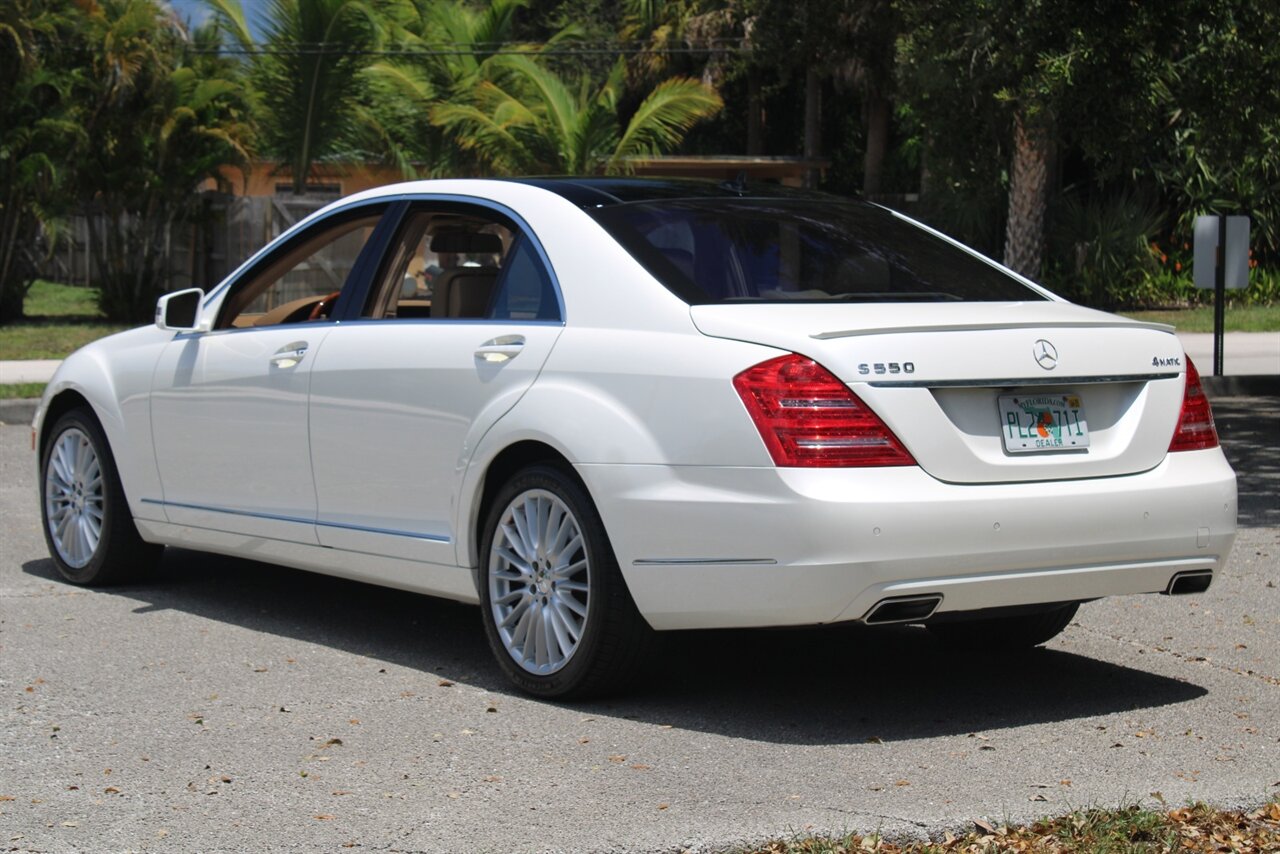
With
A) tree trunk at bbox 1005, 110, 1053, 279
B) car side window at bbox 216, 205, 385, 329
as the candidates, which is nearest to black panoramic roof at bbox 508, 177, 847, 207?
car side window at bbox 216, 205, 385, 329

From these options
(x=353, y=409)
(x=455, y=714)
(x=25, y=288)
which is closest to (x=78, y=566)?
(x=353, y=409)

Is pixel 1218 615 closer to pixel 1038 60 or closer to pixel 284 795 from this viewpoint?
pixel 284 795

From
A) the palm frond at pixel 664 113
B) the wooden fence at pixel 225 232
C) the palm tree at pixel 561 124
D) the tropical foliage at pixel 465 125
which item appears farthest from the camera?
the wooden fence at pixel 225 232

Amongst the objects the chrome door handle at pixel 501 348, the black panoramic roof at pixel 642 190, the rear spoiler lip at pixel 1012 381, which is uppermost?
the black panoramic roof at pixel 642 190

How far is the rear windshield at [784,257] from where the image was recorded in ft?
19.3

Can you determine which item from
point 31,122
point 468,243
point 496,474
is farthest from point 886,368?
point 31,122

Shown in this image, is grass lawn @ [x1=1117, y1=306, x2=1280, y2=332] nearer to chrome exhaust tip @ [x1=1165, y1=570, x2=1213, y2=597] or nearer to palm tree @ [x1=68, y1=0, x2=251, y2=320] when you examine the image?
palm tree @ [x1=68, y1=0, x2=251, y2=320]

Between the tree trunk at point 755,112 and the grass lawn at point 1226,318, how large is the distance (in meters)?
15.1

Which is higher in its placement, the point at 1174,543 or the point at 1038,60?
the point at 1038,60

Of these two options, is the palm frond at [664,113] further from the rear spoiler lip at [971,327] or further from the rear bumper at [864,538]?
the rear bumper at [864,538]

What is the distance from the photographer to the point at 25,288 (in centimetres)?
2741

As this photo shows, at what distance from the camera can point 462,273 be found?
6.64 m

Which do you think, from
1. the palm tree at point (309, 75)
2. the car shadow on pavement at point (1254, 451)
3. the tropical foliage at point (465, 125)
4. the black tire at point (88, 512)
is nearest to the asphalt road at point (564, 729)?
the black tire at point (88, 512)

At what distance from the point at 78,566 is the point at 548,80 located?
21005 millimetres
